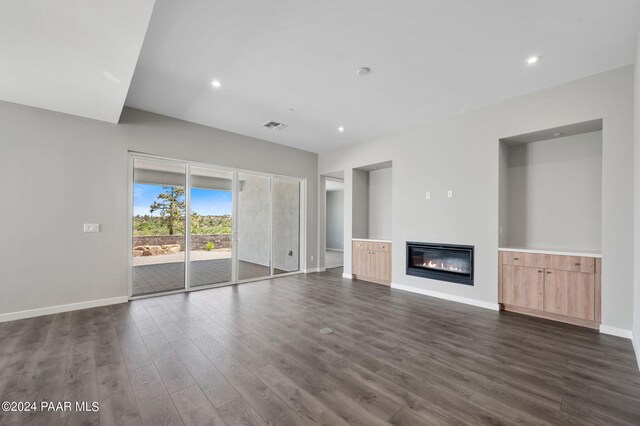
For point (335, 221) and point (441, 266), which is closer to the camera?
point (441, 266)

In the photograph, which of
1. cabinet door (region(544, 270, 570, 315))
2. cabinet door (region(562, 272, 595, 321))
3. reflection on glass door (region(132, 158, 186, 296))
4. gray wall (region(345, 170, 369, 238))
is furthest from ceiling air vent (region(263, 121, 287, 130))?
cabinet door (region(562, 272, 595, 321))

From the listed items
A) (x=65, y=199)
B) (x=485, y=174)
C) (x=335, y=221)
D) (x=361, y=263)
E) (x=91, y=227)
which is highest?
(x=485, y=174)

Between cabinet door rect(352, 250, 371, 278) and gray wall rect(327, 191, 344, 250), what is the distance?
19.2 ft

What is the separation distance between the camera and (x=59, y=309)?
12.9ft

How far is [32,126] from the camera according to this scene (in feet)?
12.4

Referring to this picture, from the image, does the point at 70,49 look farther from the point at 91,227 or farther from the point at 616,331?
the point at 616,331

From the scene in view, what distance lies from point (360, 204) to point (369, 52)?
158 inches

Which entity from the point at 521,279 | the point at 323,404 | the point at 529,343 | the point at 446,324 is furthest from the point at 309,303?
the point at 521,279

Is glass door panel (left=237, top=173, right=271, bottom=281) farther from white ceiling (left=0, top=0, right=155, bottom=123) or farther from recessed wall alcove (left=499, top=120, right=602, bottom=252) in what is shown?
recessed wall alcove (left=499, top=120, right=602, bottom=252)

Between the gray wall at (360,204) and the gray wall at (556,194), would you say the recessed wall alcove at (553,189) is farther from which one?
the gray wall at (360,204)

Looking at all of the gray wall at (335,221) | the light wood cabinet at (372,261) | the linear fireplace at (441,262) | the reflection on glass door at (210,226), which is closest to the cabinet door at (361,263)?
the light wood cabinet at (372,261)

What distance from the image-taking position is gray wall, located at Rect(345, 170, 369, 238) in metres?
6.52

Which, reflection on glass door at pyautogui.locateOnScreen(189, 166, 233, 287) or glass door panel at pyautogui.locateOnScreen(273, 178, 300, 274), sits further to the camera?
glass door panel at pyautogui.locateOnScreen(273, 178, 300, 274)

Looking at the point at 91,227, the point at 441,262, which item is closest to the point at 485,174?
the point at 441,262
